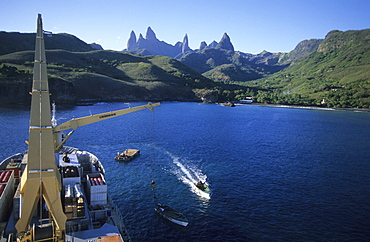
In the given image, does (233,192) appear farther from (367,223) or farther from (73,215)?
(73,215)

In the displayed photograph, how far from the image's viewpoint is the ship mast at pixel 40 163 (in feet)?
58.3

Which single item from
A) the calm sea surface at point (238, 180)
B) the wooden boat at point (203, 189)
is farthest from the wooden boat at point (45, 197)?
the wooden boat at point (203, 189)

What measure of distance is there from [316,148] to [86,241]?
2497 inches

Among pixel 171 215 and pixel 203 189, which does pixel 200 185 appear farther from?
pixel 171 215

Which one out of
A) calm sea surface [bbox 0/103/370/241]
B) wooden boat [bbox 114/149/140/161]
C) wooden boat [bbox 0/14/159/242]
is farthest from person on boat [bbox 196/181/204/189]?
wooden boat [bbox 114/149/140/161]

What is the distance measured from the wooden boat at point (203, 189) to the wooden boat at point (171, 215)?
6.86m

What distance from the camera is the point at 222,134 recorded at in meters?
82.9

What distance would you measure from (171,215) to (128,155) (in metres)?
25.3

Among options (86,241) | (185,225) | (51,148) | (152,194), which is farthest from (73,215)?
(152,194)

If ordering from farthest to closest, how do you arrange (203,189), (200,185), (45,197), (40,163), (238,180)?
(238,180)
(200,185)
(203,189)
(45,197)
(40,163)

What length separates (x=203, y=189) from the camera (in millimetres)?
Result: 38188

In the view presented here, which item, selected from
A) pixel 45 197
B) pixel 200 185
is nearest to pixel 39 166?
pixel 45 197

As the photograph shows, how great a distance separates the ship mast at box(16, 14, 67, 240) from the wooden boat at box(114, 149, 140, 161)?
33.3 metres

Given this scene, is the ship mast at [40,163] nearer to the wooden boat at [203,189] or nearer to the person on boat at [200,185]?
the wooden boat at [203,189]
